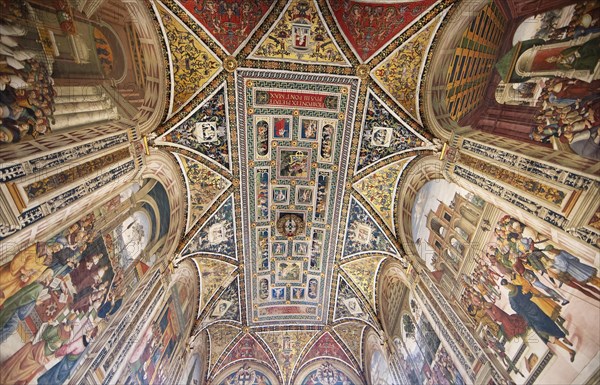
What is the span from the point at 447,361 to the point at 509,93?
7.16 m

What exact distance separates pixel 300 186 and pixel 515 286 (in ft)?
24.9

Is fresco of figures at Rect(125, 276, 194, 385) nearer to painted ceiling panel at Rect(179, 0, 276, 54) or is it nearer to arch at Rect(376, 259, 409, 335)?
arch at Rect(376, 259, 409, 335)

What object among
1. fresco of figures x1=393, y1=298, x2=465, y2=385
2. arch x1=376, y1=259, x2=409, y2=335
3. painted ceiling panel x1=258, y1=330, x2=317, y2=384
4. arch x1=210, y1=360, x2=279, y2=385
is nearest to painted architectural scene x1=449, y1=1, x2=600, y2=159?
fresco of figures x1=393, y1=298, x2=465, y2=385

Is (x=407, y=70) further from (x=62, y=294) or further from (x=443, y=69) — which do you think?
(x=62, y=294)

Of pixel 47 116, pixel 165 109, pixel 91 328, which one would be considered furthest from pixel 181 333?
pixel 47 116

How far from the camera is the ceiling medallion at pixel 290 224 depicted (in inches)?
504

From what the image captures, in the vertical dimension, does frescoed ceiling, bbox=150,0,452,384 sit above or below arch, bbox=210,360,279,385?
above

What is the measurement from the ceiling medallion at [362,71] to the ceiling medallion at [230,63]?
12.6 ft

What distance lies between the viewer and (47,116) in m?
5.75

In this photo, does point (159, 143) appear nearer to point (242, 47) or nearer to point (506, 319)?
point (242, 47)

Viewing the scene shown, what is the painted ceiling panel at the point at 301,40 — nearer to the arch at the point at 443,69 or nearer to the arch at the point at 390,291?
the arch at the point at 443,69

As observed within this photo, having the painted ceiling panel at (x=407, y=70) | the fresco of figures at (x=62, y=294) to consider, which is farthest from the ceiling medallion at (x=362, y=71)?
the fresco of figures at (x=62, y=294)

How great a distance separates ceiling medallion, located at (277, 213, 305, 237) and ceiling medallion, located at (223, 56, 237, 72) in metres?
6.00

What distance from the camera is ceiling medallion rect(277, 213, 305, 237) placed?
42.0 ft
